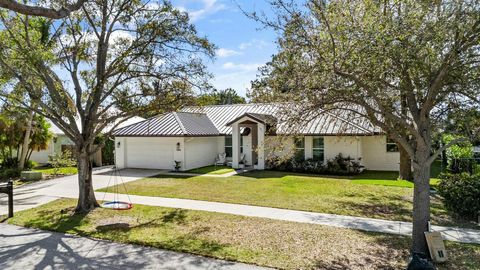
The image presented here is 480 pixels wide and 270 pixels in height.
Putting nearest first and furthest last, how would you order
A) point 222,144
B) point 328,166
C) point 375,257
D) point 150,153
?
point 375,257 < point 328,166 < point 150,153 < point 222,144

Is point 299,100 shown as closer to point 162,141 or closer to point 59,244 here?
point 59,244

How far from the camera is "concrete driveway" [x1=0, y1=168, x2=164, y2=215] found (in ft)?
47.0

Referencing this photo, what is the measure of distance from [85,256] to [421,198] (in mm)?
7715

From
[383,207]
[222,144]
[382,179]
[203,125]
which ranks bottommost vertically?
[383,207]

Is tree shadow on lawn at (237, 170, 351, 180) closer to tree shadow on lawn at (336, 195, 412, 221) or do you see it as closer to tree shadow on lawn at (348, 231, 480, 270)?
tree shadow on lawn at (336, 195, 412, 221)

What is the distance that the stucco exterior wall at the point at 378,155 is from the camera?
73.6ft

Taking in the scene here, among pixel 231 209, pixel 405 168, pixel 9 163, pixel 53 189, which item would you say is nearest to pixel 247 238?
pixel 231 209

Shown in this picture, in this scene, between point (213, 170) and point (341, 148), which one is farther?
point (213, 170)

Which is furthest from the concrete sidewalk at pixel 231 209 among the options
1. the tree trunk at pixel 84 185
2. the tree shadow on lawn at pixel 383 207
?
the tree trunk at pixel 84 185

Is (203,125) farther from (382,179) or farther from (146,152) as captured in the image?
(382,179)

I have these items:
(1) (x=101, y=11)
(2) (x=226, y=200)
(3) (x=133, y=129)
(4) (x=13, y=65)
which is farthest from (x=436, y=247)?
(3) (x=133, y=129)

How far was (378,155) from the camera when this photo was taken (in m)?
22.8

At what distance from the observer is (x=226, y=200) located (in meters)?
13.7

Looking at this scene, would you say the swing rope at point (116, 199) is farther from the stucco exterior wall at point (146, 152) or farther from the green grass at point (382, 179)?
the green grass at point (382, 179)
